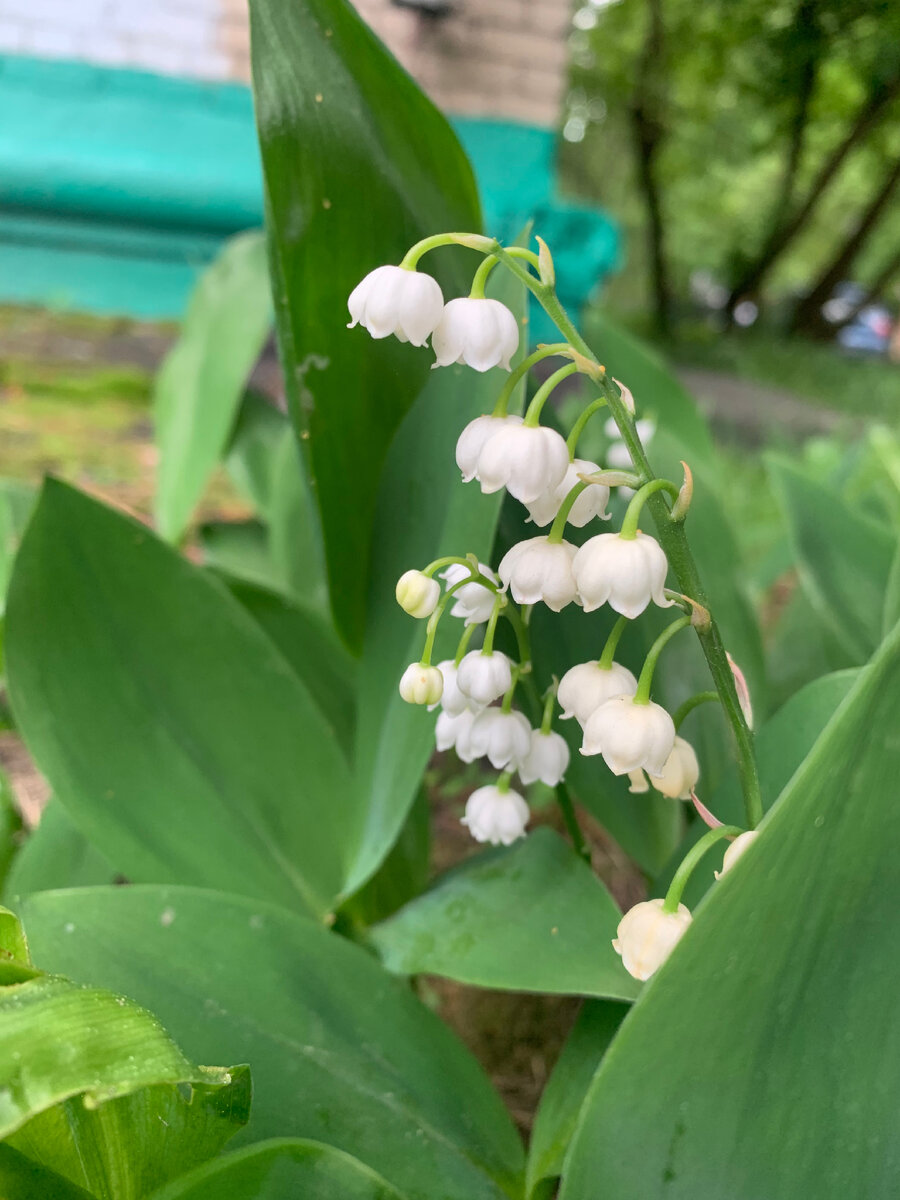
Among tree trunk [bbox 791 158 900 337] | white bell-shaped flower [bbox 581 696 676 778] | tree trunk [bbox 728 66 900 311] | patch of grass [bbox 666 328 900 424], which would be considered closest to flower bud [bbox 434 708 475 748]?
white bell-shaped flower [bbox 581 696 676 778]

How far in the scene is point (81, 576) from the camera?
0.59 metres

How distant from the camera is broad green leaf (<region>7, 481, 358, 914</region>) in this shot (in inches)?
22.1

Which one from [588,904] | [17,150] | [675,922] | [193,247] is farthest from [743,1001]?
[17,150]

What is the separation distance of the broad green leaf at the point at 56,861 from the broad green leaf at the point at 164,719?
3.2 inches

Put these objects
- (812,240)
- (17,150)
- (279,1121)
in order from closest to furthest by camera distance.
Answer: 1. (279,1121)
2. (17,150)
3. (812,240)

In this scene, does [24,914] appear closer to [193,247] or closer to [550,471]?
[550,471]

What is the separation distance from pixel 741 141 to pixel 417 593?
843 centimetres

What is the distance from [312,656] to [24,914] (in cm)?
38

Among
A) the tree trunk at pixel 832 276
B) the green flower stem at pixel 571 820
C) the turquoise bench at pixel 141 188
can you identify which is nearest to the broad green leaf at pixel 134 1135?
the green flower stem at pixel 571 820

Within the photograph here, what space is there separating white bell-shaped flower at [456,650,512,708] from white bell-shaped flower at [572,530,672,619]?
0.09m

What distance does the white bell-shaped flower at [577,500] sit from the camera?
381 mm

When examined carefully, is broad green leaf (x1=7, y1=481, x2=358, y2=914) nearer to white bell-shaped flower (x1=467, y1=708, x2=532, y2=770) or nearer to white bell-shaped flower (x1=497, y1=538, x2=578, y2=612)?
white bell-shaped flower (x1=467, y1=708, x2=532, y2=770)

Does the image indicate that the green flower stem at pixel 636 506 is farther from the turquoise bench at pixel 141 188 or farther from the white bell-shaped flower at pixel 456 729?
the turquoise bench at pixel 141 188

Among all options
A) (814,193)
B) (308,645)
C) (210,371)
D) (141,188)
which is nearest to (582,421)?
(308,645)
